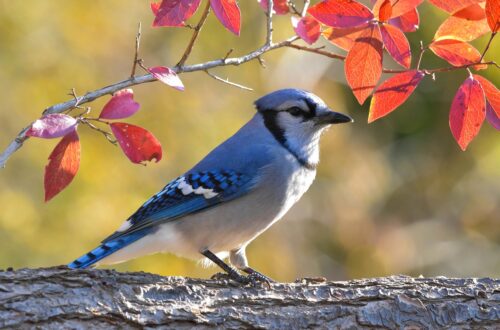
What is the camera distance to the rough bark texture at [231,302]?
251 cm

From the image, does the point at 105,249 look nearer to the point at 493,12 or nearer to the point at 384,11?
the point at 384,11

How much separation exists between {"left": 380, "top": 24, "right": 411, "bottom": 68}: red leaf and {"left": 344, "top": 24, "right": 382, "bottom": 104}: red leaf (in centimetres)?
2

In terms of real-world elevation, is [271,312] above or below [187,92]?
below

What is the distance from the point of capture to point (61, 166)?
103 inches

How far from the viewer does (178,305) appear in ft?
8.71

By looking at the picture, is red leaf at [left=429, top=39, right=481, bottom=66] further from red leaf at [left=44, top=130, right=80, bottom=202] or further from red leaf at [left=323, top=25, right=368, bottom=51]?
red leaf at [left=44, top=130, right=80, bottom=202]

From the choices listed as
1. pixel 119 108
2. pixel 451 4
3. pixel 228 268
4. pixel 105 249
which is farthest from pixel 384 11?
pixel 105 249

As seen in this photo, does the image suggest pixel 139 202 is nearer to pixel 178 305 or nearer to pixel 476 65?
pixel 178 305

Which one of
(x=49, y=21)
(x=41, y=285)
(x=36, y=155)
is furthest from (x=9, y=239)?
(x=41, y=285)

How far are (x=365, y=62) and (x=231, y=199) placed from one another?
1.00m

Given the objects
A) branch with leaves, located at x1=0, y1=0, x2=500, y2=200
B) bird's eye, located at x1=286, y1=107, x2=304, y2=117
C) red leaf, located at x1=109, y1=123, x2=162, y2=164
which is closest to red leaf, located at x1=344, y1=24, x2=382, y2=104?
branch with leaves, located at x1=0, y1=0, x2=500, y2=200

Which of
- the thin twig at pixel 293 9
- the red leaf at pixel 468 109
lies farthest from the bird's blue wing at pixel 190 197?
the red leaf at pixel 468 109

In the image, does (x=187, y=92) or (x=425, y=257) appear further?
(x=425, y=257)

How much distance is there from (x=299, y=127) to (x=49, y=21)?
2.36m
